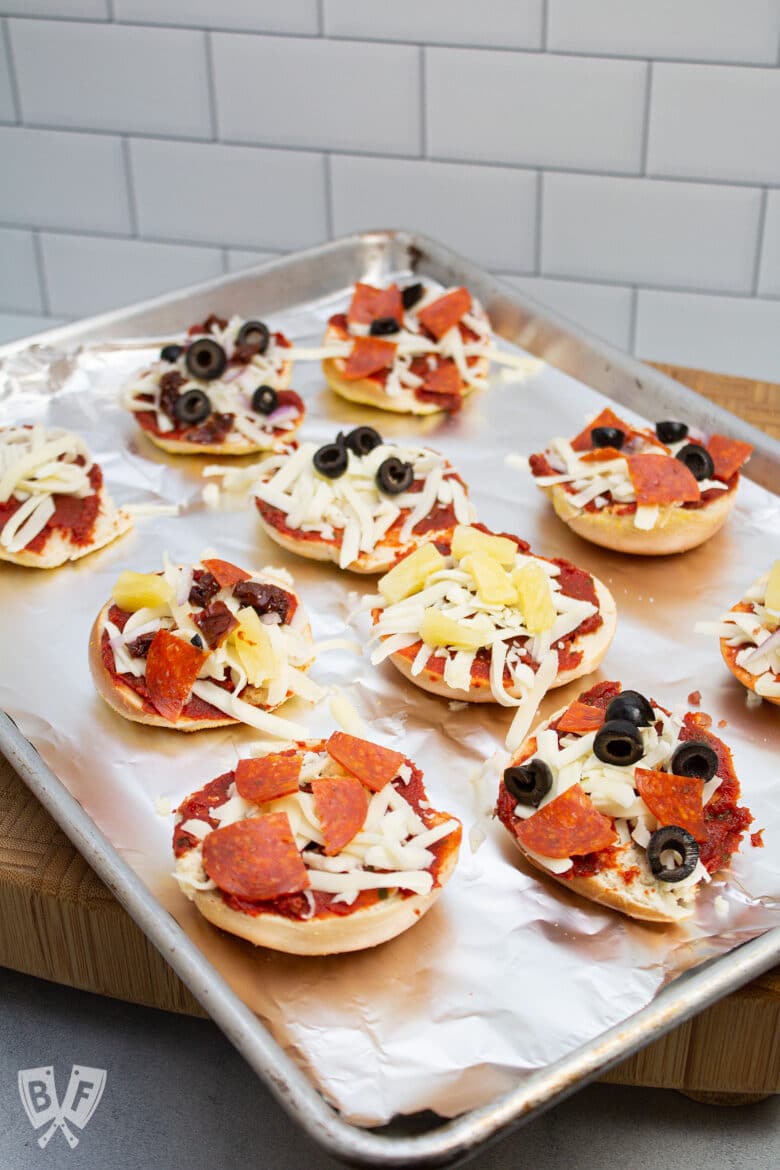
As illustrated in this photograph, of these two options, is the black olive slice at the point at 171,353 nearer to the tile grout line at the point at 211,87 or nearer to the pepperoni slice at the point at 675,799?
the tile grout line at the point at 211,87

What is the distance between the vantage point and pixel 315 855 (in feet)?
7.84

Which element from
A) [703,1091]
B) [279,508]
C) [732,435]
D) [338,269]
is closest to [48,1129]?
[703,1091]

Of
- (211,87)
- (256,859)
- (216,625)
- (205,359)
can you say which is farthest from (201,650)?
(211,87)

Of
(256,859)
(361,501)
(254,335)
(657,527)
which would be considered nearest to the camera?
(256,859)

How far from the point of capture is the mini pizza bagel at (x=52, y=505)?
351cm

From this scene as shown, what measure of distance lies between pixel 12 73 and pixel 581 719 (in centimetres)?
395

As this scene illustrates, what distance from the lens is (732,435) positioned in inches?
152

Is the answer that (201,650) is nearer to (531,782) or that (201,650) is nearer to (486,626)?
(486,626)

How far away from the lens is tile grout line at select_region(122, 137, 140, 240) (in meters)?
5.35

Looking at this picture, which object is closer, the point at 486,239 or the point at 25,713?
the point at 25,713

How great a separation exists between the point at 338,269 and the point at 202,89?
102 centimetres

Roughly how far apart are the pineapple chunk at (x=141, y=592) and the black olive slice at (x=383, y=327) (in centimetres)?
141

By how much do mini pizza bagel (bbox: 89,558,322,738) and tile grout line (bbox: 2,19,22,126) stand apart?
303 centimetres

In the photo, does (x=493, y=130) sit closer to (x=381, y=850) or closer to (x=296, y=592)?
(x=296, y=592)
